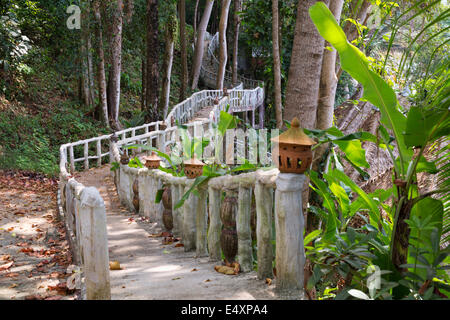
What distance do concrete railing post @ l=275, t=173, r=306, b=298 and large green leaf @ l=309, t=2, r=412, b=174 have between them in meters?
0.58

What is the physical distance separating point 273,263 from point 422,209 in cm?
109

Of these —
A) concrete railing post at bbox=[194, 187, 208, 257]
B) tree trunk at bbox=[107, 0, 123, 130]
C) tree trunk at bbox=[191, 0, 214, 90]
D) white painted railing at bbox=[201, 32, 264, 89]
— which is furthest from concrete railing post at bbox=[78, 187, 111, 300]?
white painted railing at bbox=[201, 32, 264, 89]

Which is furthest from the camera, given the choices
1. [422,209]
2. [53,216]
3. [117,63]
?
[117,63]

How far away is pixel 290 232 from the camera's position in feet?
8.78

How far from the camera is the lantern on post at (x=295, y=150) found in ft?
8.59

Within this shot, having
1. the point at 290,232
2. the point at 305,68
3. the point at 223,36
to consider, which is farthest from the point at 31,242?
the point at 223,36

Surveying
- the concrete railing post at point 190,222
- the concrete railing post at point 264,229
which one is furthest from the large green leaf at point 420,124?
the concrete railing post at point 190,222

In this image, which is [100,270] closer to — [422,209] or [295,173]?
[295,173]

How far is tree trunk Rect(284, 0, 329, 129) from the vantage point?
410cm

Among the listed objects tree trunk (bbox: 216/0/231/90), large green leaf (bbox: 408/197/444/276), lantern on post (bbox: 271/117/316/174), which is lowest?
large green leaf (bbox: 408/197/444/276)

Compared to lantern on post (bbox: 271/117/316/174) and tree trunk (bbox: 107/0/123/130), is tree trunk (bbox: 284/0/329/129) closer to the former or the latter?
lantern on post (bbox: 271/117/316/174)

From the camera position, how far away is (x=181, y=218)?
4.91 m

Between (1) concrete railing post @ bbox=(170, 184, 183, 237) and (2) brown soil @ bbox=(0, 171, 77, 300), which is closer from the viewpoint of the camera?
(2) brown soil @ bbox=(0, 171, 77, 300)
